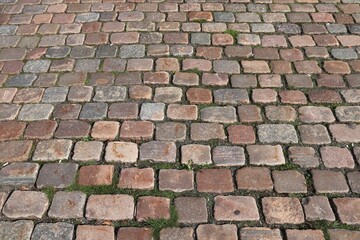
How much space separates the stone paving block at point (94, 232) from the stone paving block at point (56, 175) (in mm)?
374

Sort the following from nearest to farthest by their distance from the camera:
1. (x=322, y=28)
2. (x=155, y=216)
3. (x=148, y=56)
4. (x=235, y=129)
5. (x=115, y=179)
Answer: (x=155, y=216)
(x=115, y=179)
(x=235, y=129)
(x=148, y=56)
(x=322, y=28)

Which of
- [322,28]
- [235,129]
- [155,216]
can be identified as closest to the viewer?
[155,216]

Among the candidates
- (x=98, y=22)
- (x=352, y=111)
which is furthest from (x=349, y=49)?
(x=98, y=22)

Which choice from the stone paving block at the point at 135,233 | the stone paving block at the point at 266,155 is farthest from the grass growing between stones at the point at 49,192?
the stone paving block at the point at 266,155

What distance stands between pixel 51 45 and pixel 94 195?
1923 mm

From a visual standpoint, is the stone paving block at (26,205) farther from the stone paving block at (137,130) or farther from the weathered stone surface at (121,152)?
the stone paving block at (137,130)

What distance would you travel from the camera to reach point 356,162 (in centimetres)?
293

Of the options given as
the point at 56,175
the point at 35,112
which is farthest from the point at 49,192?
the point at 35,112

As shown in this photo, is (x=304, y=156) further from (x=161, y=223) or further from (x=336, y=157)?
(x=161, y=223)

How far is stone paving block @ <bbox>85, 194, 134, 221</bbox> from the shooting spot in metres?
2.62

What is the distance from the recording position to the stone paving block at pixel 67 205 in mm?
2635

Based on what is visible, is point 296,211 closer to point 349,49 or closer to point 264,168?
point 264,168

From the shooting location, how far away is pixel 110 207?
266 centimetres

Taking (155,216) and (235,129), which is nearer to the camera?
(155,216)
